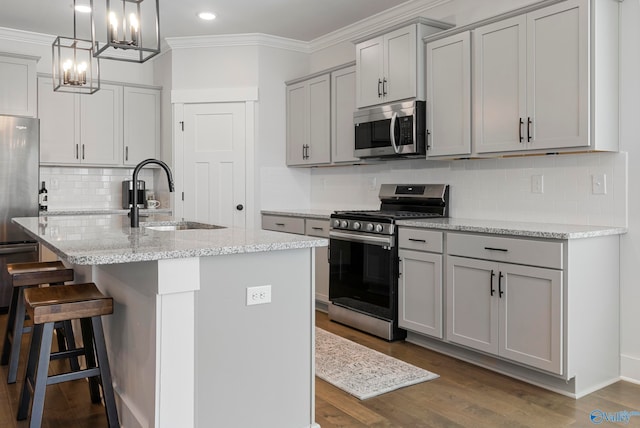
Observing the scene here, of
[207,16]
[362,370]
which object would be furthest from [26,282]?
[207,16]

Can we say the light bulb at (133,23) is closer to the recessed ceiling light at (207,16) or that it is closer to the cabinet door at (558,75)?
the cabinet door at (558,75)

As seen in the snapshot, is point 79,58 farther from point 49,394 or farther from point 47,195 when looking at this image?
point 49,394

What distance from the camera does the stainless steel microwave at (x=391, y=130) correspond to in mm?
3963

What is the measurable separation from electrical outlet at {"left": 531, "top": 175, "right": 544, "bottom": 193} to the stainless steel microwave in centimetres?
82

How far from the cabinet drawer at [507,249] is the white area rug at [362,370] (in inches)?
31.2

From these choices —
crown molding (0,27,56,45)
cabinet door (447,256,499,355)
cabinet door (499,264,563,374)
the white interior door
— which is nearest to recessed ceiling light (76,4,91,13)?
crown molding (0,27,56,45)

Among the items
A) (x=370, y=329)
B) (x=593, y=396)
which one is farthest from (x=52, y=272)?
(x=593, y=396)

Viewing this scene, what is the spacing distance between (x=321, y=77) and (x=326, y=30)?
0.54 meters

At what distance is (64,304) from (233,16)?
352cm

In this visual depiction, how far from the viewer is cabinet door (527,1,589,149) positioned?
2.99 meters

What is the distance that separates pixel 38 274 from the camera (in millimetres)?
2961

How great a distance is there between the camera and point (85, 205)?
5828 mm

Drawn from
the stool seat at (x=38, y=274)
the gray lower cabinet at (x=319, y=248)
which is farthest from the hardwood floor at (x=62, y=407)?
the gray lower cabinet at (x=319, y=248)

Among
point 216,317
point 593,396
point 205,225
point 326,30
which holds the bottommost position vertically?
point 593,396
